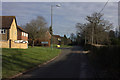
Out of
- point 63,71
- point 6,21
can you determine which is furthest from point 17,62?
point 6,21

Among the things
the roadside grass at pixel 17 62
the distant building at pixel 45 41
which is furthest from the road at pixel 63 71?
the distant building at pixel 45 41

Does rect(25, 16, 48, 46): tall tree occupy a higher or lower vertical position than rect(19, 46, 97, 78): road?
higher

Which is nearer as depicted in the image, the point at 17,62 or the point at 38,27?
the point at 17,62

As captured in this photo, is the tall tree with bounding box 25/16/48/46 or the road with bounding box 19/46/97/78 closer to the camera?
the road with bounding box 19/46/97/78

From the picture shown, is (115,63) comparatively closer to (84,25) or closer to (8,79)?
(8,79)

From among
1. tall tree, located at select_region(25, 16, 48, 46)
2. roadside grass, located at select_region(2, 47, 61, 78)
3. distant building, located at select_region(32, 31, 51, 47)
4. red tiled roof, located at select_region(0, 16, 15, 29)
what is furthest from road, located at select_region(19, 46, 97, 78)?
distant building, located at select_region(32, 31, 51, 47)

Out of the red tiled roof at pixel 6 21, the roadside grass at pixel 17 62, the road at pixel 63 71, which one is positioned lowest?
the road at pixel 63 71

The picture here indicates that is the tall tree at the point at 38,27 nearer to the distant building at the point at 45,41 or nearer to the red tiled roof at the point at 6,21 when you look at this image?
the distant building at the point at 45,41

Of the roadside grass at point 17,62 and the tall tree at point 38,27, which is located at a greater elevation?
the tall tree at point 38,27

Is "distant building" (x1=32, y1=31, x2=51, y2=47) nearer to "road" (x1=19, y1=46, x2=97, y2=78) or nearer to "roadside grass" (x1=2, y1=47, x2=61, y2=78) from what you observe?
"roadside grass" (x1=2, y1=47, x2=61, y2=78)

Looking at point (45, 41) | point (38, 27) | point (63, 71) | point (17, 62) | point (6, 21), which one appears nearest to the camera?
point (63, 71)

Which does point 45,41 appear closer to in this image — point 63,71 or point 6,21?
point 6,21

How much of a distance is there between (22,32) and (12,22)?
1050cm

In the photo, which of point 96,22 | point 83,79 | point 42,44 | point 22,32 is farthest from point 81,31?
point 83,79
